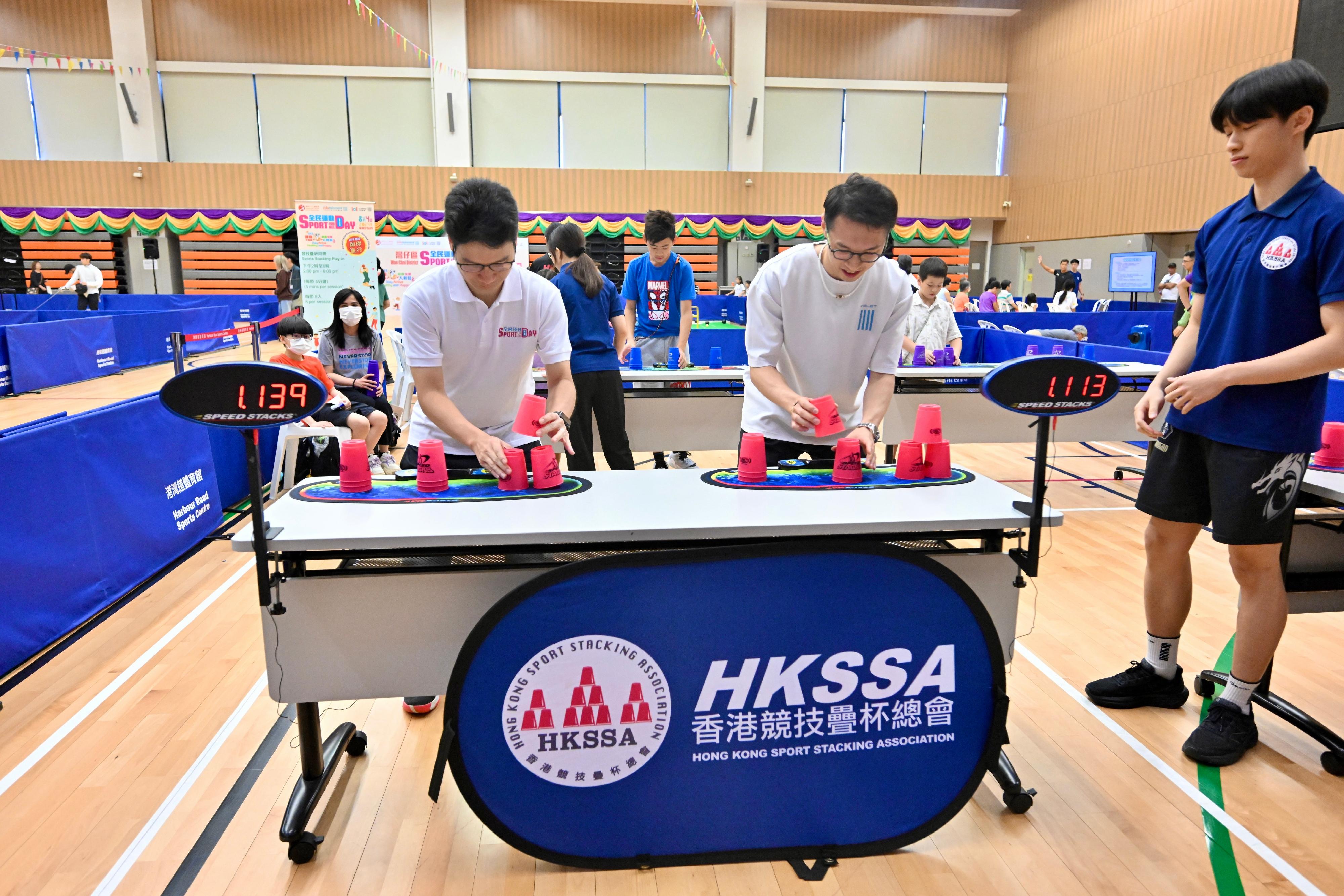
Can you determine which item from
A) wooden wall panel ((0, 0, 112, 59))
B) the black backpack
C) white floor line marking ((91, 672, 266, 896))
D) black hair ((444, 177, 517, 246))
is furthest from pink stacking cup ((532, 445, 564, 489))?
wooden wall panel ((0, 0, 112, 59))

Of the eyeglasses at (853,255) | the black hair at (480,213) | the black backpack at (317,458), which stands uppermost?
the black hair at (480,213)

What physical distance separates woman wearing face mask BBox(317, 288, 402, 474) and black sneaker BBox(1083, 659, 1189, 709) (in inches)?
167

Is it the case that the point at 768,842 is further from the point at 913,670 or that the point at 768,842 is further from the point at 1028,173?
the point at 1028,173

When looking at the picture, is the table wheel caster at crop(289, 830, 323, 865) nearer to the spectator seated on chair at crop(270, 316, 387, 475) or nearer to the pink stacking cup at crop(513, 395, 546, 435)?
the pink stacking cup at crop(513, 395, 546, 435)

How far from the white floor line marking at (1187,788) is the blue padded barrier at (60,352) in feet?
31.0

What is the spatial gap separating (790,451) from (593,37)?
15.4m

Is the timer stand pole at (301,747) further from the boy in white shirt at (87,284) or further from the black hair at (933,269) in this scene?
the boy in white shirt at (87,284)

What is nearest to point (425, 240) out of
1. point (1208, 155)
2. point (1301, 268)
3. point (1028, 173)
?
point (1301, 268)

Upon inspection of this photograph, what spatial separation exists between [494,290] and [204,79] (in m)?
16.5

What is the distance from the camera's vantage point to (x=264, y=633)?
157 cm

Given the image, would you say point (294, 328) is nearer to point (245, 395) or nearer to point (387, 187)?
point (245, 395)

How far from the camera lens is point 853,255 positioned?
1.86 metres

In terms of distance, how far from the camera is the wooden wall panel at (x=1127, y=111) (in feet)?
37.1

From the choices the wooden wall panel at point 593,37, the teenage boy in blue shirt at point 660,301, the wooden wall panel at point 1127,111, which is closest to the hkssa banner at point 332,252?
the teenage boy in blue shirt at point 660,301
